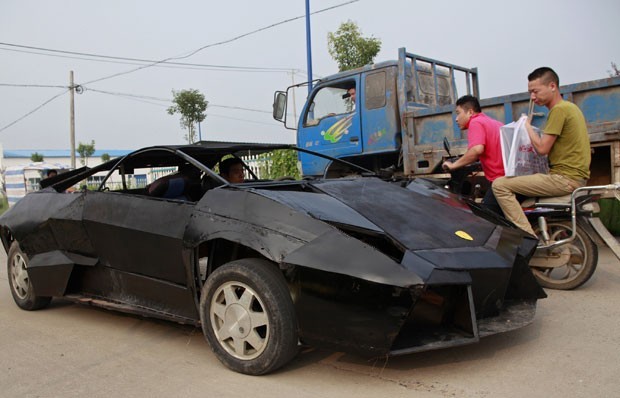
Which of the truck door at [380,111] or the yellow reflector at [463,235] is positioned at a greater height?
the truck door at [380,111]

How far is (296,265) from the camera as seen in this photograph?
2.79 m

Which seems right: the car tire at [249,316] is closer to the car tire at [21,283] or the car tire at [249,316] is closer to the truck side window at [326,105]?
the car tire at [21,283]

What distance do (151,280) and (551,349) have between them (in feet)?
8.64

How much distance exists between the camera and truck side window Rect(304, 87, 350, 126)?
7.99 meters

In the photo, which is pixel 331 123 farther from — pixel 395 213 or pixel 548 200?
pixel 395 213

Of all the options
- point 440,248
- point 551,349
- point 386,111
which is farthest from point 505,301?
point 386,111

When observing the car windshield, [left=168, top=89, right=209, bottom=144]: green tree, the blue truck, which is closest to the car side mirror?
the blue truck

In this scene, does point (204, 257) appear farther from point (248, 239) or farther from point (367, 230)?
point (367, 230)

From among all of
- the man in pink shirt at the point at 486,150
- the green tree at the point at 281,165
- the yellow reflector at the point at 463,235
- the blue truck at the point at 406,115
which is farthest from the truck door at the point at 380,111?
the green tree at the point at 281,165

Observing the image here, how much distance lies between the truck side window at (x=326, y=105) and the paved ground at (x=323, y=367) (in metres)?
4.62

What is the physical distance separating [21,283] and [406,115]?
4.88 metres

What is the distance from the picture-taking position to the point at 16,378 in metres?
3.25

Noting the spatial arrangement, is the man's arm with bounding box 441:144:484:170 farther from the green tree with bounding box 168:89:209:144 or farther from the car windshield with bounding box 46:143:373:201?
the green tree with bounding box 168:89:209:144

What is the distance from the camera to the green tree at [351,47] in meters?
18.5
